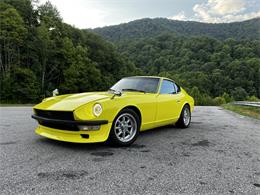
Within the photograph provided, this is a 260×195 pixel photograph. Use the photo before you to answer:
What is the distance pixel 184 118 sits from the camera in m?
5.89

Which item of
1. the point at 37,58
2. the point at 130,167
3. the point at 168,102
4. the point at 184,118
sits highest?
the point at 37,58

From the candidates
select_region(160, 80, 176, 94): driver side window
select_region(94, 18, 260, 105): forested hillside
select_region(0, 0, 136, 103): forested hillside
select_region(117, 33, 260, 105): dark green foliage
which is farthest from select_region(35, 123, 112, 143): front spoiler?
select_region(94, 18, 260, 105): forested hillside

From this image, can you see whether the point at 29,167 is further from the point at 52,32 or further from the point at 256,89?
the point at 256,89

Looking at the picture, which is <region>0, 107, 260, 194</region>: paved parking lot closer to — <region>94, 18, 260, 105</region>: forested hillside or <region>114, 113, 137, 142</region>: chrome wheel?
<region>114, 113, 137, 142</region>: chrome wheel

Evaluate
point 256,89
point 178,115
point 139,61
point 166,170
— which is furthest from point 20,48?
point 256,89

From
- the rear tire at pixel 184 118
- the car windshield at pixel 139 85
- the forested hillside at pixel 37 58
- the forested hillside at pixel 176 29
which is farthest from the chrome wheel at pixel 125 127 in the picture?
the forested hillside at pixel 176 29

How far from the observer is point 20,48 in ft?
104

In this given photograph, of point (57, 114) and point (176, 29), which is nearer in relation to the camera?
point (57, 114)

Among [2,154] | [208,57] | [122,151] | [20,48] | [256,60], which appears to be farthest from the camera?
[208,57]

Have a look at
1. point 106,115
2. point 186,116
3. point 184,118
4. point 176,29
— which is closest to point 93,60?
point 186,116

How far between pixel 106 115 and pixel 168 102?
1.98 metres

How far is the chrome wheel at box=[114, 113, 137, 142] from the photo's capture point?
3.80m

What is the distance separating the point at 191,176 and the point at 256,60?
57400 mm

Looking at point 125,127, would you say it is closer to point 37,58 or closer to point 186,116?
point 186,116
